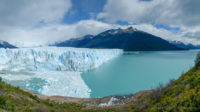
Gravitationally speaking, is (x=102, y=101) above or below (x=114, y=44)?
below

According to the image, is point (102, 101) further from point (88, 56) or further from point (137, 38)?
point (137, 38)

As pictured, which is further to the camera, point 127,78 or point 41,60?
point 41,60

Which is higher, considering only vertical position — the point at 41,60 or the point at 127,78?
the point at 41,60

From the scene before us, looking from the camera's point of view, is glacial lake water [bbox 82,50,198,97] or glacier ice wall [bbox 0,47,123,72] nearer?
glacial lake water [bbox 82,50,198,97]

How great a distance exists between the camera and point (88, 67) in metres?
22.0

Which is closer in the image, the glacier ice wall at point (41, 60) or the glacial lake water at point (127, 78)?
the glacial lake water at point (127, 78)

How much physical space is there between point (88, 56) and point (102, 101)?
15.2 metres

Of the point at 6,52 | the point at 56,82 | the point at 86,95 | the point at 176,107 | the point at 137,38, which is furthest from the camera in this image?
the point at 137,38

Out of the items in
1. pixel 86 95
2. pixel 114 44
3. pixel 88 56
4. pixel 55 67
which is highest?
pixel 114 44

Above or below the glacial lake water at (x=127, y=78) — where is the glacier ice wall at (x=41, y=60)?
above

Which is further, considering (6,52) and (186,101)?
(6,52)

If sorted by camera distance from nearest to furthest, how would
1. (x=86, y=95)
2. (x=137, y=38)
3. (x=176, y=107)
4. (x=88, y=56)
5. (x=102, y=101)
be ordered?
(x=176, y=107)
(x=102, y=101)
(x=86, y=95)
(x=88, y=56)
(x=137, y=38)

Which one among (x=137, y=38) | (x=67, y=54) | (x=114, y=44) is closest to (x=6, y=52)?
(x=67, y=54)

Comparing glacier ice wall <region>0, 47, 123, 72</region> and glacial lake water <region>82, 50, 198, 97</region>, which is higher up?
glacier ice wall <region>0, 47, 123, 72</region>
